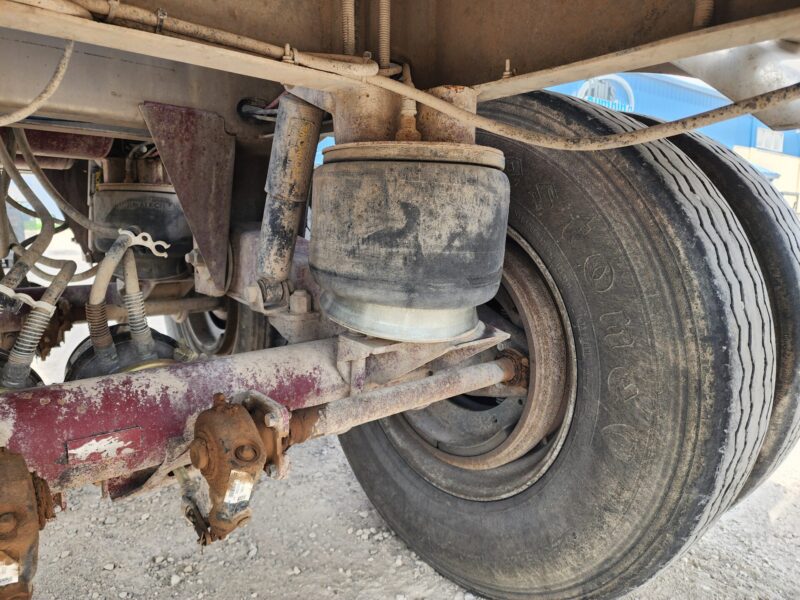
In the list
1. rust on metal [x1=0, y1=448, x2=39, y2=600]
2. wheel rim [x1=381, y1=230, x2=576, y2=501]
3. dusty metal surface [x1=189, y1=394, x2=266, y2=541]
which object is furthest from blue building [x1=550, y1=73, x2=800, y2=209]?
rust on metal [x1=0, y1=448, x2=39, y2=600]

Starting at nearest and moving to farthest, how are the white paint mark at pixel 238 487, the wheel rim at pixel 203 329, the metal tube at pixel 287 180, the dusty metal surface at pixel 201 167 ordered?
1. the white paint mark at pixel 238 487
2. the metal tube at pixel 287 180
3. the dusty metal surface at pixel 201 167
4. the wheel rim at pixel 203 329

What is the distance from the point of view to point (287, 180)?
52.3 inches

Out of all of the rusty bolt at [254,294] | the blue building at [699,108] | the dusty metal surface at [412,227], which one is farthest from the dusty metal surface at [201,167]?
the blue building at [699,108]

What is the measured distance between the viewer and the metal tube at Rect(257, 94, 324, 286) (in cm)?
129

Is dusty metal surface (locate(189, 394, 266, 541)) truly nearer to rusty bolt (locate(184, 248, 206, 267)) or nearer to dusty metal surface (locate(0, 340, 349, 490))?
dusty metal surface (locate(0, 340, 349, 490))

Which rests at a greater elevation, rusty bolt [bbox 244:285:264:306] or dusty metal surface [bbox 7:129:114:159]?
dusty metal surface [bbox 7:129:114:159]

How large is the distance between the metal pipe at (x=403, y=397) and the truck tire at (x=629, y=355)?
23 centimetres

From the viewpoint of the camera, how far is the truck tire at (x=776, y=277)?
1.40 m

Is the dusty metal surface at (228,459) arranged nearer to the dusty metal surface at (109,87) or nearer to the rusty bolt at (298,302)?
the rusty bolt at (298,302)

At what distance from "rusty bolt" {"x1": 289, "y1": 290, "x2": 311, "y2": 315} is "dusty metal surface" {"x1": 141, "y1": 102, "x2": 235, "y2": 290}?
323 millimetres

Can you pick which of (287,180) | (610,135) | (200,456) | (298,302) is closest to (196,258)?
(298,302)

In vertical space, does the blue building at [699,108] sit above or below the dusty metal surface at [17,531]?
above

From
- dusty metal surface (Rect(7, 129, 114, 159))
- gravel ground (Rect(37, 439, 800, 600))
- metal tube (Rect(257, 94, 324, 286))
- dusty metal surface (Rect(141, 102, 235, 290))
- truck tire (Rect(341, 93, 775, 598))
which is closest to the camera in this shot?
truck tire (Rect(341, 93, 775, 598))

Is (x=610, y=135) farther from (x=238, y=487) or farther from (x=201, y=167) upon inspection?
(x=201, y=167)
